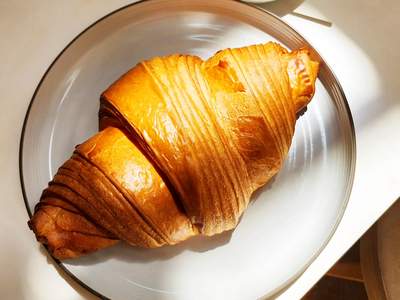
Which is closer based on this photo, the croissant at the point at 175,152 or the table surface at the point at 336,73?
the croissant at the point at 175,152

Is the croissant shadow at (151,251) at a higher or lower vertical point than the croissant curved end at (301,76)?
lower

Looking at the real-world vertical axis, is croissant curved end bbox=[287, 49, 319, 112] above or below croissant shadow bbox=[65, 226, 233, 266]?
above

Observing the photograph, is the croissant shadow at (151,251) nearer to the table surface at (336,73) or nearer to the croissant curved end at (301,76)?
the table surface at (336,73)

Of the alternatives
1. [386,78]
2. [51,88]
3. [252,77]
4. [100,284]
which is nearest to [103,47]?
[51,88]

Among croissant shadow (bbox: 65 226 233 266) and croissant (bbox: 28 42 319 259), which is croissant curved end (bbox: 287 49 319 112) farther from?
croissant shadow (bbox: 65 226 233 266)

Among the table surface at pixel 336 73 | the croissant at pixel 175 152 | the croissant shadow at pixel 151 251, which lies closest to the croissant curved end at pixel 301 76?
the croissant at pixel 175 152

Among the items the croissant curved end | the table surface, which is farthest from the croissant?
the table surface

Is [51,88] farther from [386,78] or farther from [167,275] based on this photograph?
[386,78]

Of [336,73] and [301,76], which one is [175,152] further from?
[336,73]
